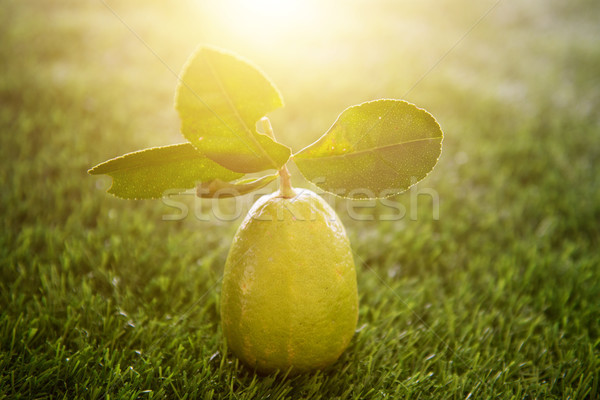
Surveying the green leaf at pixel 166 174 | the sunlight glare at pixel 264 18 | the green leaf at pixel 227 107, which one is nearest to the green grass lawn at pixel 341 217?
the sunlight glare at pixel 264 18

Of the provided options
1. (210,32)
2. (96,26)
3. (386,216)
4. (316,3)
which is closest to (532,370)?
(386,216)

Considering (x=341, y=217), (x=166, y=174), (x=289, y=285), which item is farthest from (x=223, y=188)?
(x=341, y=217)

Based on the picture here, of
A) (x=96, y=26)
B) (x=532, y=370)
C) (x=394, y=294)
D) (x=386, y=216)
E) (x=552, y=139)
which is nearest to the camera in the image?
(x=532, y=370)

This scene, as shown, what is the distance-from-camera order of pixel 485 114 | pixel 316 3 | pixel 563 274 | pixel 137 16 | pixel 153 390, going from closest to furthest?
pixel 153 390 → pixel 563 274 → pixel 485 114 → pixel 137 16 → pixel 316 3

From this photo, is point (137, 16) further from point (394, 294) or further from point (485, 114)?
point (394, 294)

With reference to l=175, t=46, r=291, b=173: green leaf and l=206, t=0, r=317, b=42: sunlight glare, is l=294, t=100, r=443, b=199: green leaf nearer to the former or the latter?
l=175, t=46, r=291, b=173: green leaf

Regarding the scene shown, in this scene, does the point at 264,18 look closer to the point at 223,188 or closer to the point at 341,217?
the point at 341,217

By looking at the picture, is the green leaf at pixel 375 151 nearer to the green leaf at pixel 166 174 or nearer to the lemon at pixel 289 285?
the lemon at pixel 289 285

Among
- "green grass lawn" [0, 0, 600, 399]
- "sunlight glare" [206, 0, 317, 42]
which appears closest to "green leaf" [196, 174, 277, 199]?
"green grass lawn" [0, 0, 600, 399]
